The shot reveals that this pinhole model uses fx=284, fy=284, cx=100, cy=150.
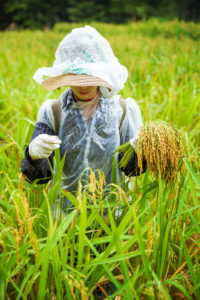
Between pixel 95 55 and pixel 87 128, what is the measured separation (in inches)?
11.0

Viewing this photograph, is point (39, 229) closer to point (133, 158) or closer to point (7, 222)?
point (7, 222)

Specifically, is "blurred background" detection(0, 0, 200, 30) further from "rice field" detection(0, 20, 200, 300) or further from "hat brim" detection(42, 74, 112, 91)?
"hat brim" detection(42, 74, 112, 91)

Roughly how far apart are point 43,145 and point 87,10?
2055 cm

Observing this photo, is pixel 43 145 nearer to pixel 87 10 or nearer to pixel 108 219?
pixel 108 219

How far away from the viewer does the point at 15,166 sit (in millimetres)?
1285

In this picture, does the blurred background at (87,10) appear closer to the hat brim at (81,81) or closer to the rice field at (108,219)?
the rice field at (108,219)

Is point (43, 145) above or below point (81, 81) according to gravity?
below

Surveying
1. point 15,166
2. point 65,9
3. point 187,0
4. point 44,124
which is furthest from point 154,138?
point 65,9

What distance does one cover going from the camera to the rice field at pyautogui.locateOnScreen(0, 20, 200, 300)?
2.42ft

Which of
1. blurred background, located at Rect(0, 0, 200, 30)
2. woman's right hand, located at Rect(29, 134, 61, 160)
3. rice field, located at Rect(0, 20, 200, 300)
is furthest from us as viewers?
blurred background, located at Rect(0, 0, 200, 30)

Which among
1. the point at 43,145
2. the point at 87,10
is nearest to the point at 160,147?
the point at 43,145

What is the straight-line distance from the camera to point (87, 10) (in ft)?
63.0

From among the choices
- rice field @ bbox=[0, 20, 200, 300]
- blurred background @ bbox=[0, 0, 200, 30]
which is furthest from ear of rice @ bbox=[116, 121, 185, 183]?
blurred background @ bbox=[0, 0, 200, 30]

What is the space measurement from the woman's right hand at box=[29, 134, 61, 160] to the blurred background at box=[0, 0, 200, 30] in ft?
61.2
